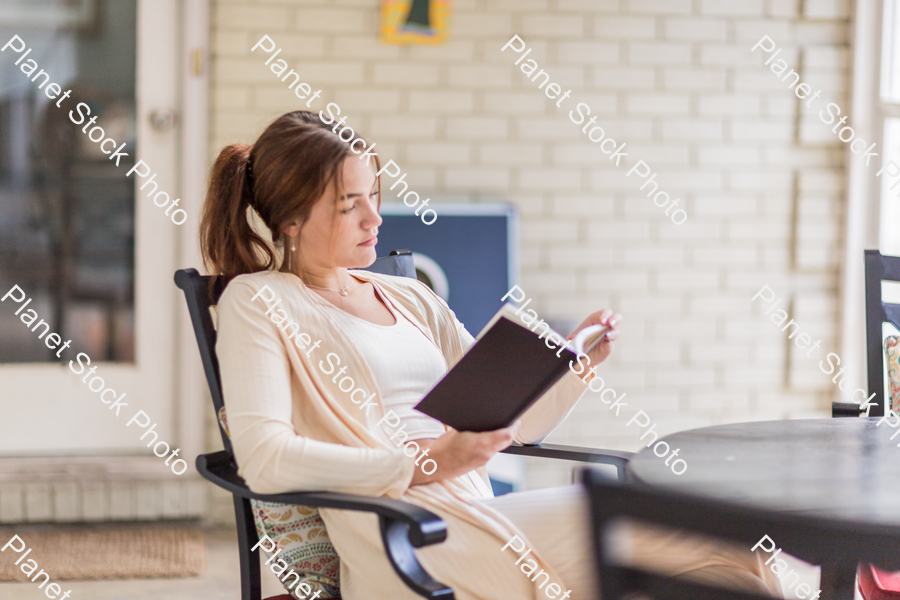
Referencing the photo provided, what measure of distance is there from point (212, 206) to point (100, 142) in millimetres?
1823

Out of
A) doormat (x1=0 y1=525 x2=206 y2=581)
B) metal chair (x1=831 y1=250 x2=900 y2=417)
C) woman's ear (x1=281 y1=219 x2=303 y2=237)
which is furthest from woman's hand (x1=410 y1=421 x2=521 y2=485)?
doormat (x1=0 y1=525 x2=206 y2=581)

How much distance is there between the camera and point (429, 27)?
10.7ft

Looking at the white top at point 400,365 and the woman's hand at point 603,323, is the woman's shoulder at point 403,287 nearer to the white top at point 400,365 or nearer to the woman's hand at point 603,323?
the white top at point 400,365

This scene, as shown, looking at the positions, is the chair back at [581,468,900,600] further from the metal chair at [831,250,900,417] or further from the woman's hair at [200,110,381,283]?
the metal chair at [831,250,900,417]

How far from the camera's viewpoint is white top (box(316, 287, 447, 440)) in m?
1.64

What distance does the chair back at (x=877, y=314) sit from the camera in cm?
204

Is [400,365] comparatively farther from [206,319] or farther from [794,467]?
[794,467]

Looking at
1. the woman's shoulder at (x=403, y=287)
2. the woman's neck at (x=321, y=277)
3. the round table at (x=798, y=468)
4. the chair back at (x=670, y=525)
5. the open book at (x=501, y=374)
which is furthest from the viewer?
the woman's shoulder at (x=403, y=287)

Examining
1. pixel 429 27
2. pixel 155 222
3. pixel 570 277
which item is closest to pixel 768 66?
pixel 570 277

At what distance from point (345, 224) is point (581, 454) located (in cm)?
64

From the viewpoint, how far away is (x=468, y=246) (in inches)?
128

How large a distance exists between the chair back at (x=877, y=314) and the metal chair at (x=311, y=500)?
0.79 metres

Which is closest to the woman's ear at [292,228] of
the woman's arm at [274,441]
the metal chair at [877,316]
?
the woman's arm at [274,441]

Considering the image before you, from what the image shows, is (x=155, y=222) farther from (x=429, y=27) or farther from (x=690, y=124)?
(x=690, y=124)
